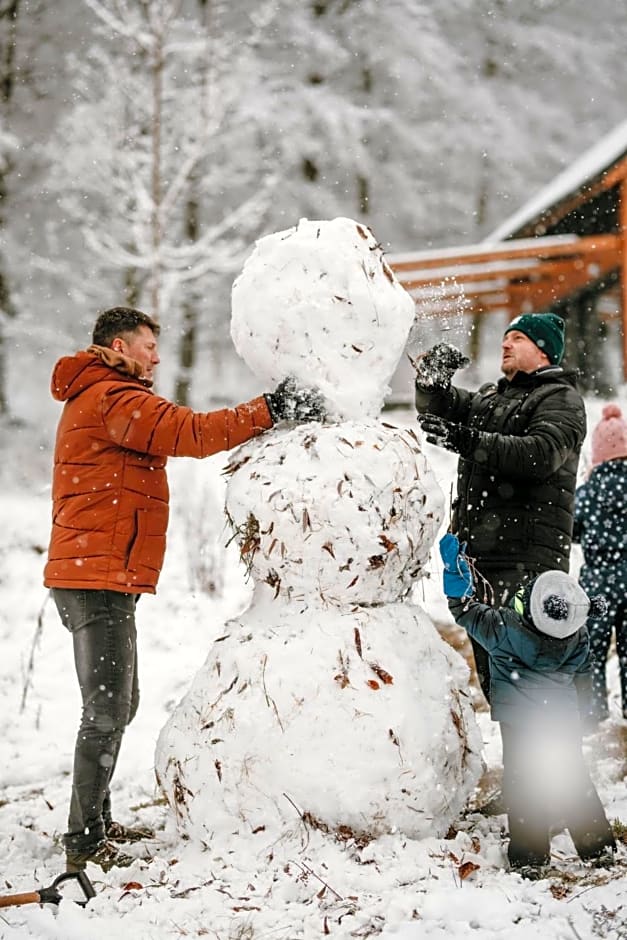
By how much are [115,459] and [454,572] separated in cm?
129

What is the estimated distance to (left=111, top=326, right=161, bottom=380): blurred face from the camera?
10.8 feet

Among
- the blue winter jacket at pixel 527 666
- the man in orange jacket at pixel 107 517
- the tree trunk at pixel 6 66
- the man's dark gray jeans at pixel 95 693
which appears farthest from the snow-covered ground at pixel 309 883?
the tree trunk at pixel 6 66

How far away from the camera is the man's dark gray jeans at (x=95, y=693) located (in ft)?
9.91

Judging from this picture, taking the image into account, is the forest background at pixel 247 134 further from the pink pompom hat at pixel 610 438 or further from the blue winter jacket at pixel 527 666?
the blue winter jacket at pixel 527 666

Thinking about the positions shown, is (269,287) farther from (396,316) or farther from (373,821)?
(373,821)

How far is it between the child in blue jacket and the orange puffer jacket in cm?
99

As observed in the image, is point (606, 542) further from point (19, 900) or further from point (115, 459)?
point (19, 900)

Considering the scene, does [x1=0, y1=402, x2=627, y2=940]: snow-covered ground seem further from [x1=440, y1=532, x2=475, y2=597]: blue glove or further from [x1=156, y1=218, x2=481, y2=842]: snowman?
[x1=440, y1=532, x2=475, y2=597]: blue glove

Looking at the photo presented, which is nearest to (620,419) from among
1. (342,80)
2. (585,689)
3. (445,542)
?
(585,689)

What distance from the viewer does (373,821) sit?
106 inches

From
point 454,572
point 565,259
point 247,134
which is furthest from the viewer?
point 247,134

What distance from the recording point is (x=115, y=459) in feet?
10.2

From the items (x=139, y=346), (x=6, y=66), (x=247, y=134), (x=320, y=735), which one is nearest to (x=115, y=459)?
(x=139, y=346)

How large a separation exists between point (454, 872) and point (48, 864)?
152 centimetres
